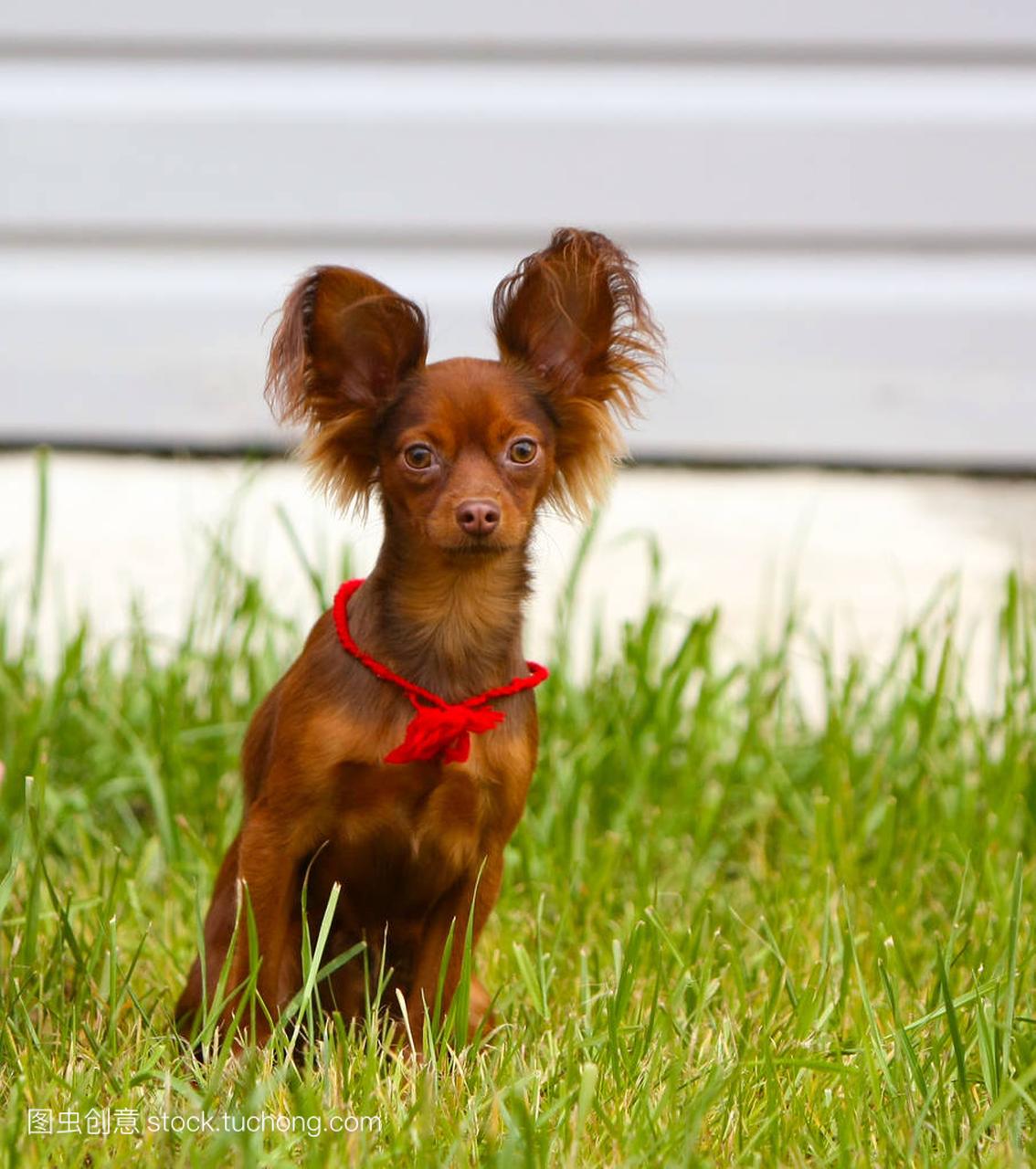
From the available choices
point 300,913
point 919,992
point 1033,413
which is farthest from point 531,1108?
point 1033,413

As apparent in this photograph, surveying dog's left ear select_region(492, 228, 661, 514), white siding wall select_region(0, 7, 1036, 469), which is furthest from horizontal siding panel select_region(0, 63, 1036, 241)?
dog's left ear select_region(492, 228, 661, 514)

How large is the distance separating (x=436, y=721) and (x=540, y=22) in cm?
296

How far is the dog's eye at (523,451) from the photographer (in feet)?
7.74

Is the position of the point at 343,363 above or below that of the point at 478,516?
above

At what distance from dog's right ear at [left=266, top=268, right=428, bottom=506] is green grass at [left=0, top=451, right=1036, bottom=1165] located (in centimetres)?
71

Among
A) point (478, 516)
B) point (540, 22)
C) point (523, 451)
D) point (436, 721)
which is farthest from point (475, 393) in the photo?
point (540, 22)

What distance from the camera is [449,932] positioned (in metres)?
2.49

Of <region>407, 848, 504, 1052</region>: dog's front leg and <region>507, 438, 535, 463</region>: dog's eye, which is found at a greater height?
<region>507, 438, 535, 463</region>: dog's eye

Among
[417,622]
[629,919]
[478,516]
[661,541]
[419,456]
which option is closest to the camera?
[478,516]

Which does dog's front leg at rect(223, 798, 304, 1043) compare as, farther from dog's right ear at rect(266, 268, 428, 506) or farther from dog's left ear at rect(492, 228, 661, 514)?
dog's left ear at rect(492, 228, 661, 514)

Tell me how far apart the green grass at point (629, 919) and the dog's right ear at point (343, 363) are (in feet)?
2.32

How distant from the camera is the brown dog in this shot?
7.70ft

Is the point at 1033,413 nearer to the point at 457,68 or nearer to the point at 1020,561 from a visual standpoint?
the point at 1020,561

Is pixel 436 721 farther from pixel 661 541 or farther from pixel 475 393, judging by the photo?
pixel 661 541
